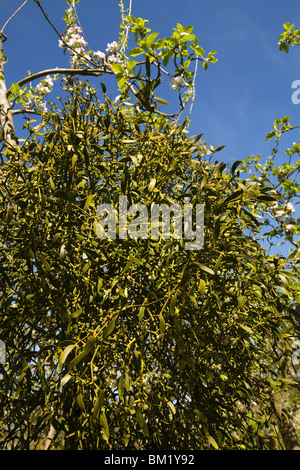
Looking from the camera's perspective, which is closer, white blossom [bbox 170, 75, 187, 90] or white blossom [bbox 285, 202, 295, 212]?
white blossom [bbox 170, 75, 187, 90]

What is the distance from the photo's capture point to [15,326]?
94 centimetres

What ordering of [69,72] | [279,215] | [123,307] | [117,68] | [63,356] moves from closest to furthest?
[63,356] → [123,307] → [117,68] → [69,72] → [279,215]

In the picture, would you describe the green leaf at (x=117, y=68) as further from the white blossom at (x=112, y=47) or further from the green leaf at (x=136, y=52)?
the white blossom at (x=112, y=47)

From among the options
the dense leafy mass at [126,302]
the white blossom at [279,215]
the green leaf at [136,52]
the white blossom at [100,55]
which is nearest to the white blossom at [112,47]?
the white blossom at [100,55]

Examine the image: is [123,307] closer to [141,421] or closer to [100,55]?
[141,421]

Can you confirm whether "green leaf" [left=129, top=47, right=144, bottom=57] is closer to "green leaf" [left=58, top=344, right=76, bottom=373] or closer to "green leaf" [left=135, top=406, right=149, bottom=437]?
"green leaf" [left=58, top=344, right=76, bottom=373]

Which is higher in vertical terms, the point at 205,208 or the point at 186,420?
the point at 205,208

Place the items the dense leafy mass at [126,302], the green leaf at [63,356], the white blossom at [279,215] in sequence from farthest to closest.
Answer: the white blossom at [279,215] → the dense leafy mass at [126,302] → the green leaf at [63,356]

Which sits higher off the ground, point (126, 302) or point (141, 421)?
point (126, 302)

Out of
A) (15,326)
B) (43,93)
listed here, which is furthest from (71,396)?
(43,93)

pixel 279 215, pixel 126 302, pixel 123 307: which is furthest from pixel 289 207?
pixel 123 307

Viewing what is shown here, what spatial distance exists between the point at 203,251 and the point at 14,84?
1965 mm

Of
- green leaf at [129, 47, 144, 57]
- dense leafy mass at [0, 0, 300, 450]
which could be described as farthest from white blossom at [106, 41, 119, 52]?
dense leafy mass at [0, 0, 300, 450]
